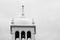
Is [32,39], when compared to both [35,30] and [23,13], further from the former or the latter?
[23,13]

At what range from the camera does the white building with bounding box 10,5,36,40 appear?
3341cm

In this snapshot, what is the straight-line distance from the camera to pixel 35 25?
3366 cm

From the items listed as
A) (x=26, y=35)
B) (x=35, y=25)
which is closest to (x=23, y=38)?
(x=26, y=35)

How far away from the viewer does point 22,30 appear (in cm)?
3375

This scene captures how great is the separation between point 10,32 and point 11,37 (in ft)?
2.67

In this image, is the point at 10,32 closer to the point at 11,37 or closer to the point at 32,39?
the point at 11,37

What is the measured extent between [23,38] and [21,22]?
2543mm

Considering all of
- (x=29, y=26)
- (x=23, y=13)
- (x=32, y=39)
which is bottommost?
(x=32, y=39)

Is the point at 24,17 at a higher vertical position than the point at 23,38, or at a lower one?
higher

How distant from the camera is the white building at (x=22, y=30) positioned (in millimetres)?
33406

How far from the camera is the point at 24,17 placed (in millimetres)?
34219

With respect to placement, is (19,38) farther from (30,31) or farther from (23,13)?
(23,13)

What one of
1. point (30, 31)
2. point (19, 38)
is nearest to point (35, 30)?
point (30, 31)

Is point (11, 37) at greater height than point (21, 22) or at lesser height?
lesser
